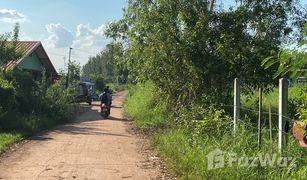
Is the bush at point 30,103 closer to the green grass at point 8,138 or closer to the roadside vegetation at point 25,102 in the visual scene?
the roadside vegetation at point 25,102

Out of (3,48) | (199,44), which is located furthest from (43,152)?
(3,48)

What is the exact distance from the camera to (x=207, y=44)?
13.7 meters

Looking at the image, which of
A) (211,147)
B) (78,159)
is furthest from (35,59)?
(211,147)

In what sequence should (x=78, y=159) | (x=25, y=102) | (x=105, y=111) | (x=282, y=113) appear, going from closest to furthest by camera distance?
(x=282, y=113) < (x=78, y=159) < (x=25, y=102) < (x=105, y=111)

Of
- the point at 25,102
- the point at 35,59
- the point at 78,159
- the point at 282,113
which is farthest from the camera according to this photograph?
the point at 35,59

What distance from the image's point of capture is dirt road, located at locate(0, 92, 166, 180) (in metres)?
8.87

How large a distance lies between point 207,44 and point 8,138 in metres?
6.13

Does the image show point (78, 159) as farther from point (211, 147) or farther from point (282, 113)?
point (282, 113)

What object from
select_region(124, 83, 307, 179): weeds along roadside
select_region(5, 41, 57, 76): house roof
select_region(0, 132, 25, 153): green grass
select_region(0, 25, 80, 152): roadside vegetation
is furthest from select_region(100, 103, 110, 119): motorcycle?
select_region(124, 83, 307, 179): weeds along roadside

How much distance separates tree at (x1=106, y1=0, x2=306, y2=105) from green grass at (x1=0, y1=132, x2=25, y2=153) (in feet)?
14.3

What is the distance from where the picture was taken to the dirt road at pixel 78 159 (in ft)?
29.1

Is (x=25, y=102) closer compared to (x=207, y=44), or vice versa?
(x=207, y=44)

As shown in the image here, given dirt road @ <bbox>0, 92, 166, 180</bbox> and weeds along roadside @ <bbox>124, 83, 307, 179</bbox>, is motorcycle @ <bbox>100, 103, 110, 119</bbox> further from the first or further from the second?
weeds along roadside @ <bbox>124, 83, 307, 179</bbox>

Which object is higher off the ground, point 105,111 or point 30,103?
point 30,103
